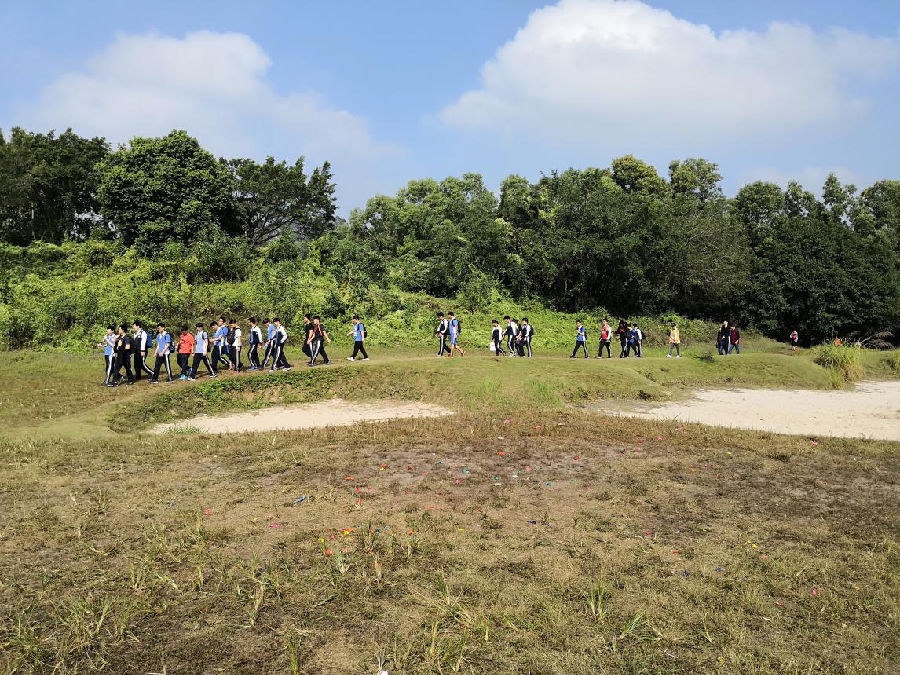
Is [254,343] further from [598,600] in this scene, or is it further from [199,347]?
[598,600]

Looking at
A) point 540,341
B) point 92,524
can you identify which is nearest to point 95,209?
point 540,341

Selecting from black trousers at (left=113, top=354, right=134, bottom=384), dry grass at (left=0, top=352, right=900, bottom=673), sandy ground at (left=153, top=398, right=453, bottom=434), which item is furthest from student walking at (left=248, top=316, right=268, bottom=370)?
dry grass at (left=0, top=352, right=900, bottom=673)

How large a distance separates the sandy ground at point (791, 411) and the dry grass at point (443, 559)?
4.15 metres

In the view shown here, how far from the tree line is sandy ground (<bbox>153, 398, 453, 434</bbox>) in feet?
63.9

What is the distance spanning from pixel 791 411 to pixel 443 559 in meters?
14.9

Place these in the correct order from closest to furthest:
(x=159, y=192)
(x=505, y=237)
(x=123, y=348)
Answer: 1. (x=123, y=348)
2. (x=159, y=192)
3. (x=505, y=237)

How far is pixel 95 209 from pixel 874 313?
55.2 metres

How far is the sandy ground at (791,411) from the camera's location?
50.2 feet

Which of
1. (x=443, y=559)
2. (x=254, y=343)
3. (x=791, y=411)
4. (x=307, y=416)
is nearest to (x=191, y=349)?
(x=254, y=343)

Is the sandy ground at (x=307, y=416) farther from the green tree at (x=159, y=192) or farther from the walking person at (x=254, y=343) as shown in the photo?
the green tree at (x=159, y=192)

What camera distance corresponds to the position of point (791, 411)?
1773 cm

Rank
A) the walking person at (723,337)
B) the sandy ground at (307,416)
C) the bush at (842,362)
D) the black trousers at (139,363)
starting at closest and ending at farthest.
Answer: the sandy ground at (307,416) → the black trousers at (139,363) → the bush at (842,362) → the walking person at (723,337)

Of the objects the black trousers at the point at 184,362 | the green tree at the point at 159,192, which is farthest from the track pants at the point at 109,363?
the green tree at the point at 159,192

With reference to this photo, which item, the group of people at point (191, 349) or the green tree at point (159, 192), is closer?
the group of people at point (191, 349)
